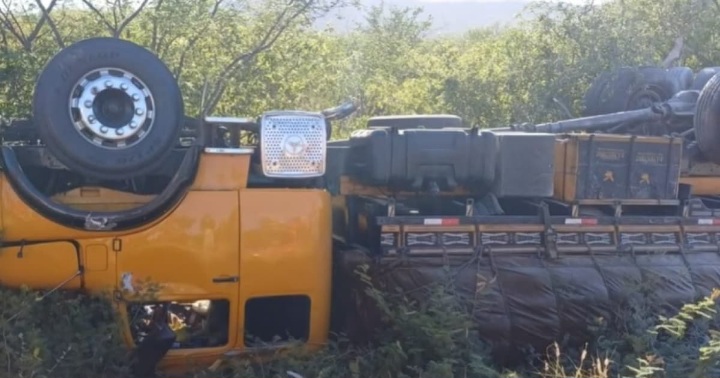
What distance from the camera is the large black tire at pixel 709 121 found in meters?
6.99

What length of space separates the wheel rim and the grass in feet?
2.73

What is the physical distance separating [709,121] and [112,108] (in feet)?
12.8

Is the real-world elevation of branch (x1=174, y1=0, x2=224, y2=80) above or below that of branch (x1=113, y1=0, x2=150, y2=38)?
below

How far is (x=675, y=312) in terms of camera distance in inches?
248

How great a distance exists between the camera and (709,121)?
23.1 feet

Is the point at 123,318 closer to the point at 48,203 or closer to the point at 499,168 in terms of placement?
the point at 48,203

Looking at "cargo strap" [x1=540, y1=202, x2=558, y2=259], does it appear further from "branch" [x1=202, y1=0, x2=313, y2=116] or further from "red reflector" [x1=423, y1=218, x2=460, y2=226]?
"branch" [x1=202, y1=0, x2=313, y2=116]

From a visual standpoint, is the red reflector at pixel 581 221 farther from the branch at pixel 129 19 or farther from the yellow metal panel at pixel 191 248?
the branch at pixel 129 19

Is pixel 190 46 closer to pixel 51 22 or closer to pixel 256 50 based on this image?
pixel 256 50

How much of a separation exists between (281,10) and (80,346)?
7.53 metres

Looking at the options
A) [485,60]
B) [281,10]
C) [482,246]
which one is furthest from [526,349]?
[485,60]

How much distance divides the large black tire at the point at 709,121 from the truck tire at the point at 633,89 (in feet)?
6.23

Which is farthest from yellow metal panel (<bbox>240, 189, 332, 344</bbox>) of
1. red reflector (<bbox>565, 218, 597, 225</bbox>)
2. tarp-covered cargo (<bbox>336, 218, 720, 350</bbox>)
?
red reflector (<bbox>565, 218, 597, 225</bbox>)

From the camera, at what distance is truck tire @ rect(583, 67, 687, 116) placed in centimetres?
908
